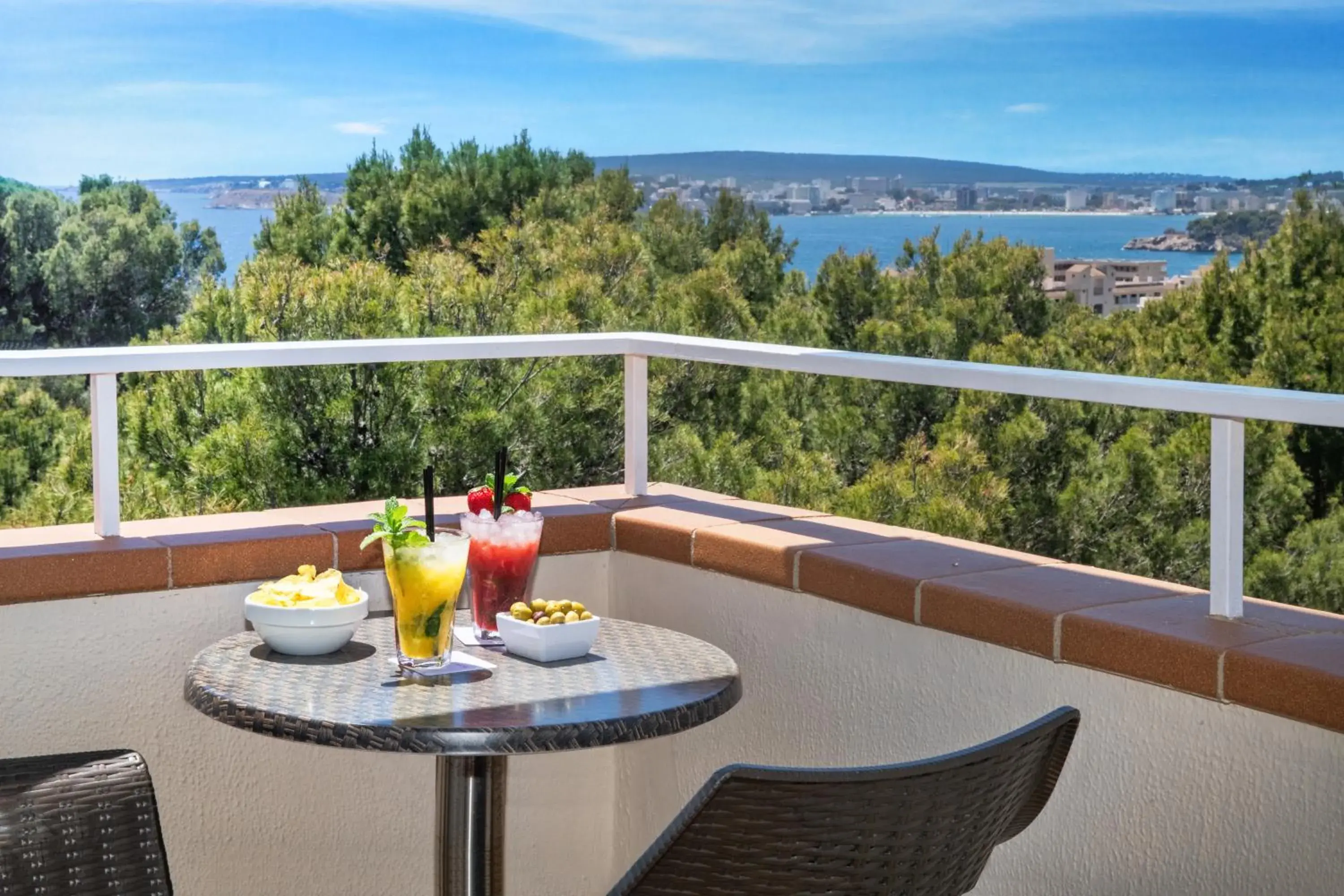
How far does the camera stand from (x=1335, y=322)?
1547cm

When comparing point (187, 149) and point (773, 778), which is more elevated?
point (187, 149)

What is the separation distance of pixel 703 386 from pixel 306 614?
1247 centimetres

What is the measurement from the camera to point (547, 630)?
1888 mm

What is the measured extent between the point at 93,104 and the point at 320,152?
5212mm

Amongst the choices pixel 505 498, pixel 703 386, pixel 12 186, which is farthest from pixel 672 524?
pixel 12 186

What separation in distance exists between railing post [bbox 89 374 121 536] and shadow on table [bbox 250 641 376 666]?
50cm

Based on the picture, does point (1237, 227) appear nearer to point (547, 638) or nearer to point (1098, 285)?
point (1098, 285)

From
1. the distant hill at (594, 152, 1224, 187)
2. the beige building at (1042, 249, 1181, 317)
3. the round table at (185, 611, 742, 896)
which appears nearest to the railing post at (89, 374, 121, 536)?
the round table at (185, 611, 742, 896)

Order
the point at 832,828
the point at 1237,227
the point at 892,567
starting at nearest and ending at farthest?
the point at 832,828, the point at 892,567, the point at 1237,227

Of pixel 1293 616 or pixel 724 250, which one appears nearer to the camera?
pixel 1293 616

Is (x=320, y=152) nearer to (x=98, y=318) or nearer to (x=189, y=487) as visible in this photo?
(x=98, y=318)

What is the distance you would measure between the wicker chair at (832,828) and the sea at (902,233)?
584 inches

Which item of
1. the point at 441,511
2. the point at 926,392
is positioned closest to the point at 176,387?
the point at 926,392

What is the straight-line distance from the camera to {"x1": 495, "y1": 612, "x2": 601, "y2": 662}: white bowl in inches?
74.4
